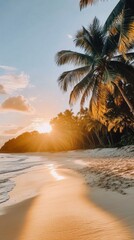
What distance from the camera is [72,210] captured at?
4.75 metres

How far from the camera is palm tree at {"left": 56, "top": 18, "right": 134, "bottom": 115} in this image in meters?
17.2

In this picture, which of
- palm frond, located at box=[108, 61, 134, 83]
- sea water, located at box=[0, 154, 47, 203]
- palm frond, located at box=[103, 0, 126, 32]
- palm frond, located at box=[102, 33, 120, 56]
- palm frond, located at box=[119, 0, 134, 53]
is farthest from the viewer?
palm frond, located at box=[102, 33, 120, 56]

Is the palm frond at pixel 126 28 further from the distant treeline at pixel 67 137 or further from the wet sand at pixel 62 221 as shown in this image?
the distant treeline at pixel 67 137

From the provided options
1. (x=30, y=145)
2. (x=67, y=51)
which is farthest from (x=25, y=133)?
(x=67, y=51)

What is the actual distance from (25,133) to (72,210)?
7401 cm

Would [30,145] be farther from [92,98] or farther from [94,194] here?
[94,194]

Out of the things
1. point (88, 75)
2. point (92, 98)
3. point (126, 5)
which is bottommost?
point (92, 98)

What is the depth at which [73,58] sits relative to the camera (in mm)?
18344

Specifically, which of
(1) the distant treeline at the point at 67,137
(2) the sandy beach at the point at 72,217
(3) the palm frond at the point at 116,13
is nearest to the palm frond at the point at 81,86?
(3) the palm frond at the point at 116,13

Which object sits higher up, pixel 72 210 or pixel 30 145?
pixel 30 145

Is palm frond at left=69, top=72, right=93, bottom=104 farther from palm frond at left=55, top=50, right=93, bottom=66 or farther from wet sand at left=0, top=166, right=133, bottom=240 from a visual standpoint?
wet sand at left=0, top=166, right=133, bottom=240

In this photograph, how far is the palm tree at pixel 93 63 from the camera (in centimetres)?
1719

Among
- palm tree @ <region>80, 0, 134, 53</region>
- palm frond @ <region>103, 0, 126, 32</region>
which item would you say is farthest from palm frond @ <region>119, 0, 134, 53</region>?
palm frond @ <region>103, 0, 126, 32</region>

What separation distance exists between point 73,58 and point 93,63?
1.59 m
